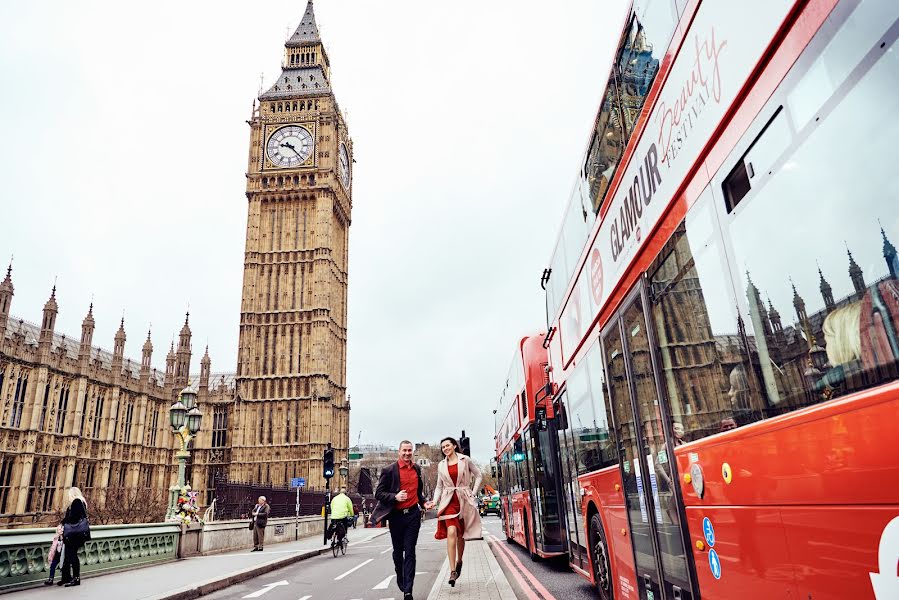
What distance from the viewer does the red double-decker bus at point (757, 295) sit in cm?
178

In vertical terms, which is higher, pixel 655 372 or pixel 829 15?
pixel 829 15

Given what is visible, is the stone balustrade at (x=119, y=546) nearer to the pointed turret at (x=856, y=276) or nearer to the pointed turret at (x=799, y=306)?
the pointed turret at (x=799, y=306)

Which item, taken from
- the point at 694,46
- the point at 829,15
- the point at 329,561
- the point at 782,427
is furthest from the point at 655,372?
the point at 329,561

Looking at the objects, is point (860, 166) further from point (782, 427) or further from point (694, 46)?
point (694, 46)

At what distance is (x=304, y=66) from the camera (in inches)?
2447

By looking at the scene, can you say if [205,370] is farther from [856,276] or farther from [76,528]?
[856,276]

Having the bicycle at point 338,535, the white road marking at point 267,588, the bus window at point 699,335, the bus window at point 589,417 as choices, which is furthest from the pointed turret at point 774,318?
the bicycle at point 338,535

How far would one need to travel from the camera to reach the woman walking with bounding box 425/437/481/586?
21.2 ft

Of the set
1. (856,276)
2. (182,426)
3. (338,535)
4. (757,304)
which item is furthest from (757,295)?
(182,426)

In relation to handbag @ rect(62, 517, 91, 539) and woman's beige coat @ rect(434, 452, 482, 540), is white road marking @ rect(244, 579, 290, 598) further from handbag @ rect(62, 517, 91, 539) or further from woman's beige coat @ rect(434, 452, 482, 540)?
woman's beige coat @ rect(434, 452, 482, 540)

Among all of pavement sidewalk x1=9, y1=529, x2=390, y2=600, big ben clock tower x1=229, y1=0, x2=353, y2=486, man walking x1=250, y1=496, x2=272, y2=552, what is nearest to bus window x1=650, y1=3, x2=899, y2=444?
pavement sidewalk x1=9, y1=529, x2=390, y2=600

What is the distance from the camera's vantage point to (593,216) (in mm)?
5145

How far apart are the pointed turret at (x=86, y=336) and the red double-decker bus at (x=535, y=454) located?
4093 centimetres

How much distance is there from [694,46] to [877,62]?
4.26 ft
